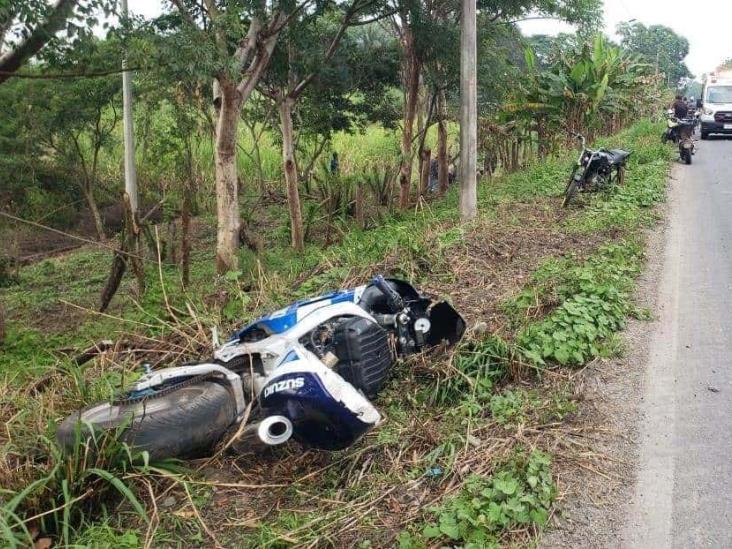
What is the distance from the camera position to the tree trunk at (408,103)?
1416 centimetres

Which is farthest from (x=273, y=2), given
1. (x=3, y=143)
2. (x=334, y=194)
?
(x=3, y=143)

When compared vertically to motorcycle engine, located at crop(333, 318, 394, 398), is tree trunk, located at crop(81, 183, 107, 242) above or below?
below

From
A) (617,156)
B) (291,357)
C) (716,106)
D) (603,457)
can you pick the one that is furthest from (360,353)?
(716,106)

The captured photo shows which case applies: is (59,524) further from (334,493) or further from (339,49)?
(339,49)

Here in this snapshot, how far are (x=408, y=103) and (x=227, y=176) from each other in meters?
6.08

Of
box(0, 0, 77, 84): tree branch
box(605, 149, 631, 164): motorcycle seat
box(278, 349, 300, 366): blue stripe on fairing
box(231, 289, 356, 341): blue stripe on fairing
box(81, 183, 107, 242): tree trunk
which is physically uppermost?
box(0, 0, 77, 84): tree branch

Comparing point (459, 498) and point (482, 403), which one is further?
point (482, 403)

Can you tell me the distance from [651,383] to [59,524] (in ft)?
12.1

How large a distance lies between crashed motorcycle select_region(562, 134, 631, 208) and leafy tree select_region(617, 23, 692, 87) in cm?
4321

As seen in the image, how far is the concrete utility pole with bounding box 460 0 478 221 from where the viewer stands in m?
9.90

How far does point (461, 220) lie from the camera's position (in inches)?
384

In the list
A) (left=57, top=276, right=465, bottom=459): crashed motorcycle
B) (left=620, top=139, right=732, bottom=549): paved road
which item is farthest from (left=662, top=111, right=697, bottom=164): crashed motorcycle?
(left=57, top=276, right=465, bottom=459): crashed motorcycle

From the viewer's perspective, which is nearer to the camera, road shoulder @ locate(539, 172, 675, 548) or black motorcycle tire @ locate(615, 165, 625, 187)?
road shoulder @ locate(539, 172, 675, 548)

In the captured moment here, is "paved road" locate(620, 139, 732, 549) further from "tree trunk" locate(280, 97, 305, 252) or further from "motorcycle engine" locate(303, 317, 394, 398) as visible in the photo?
"tree trunk" locate(280, 97, 305, 252)
